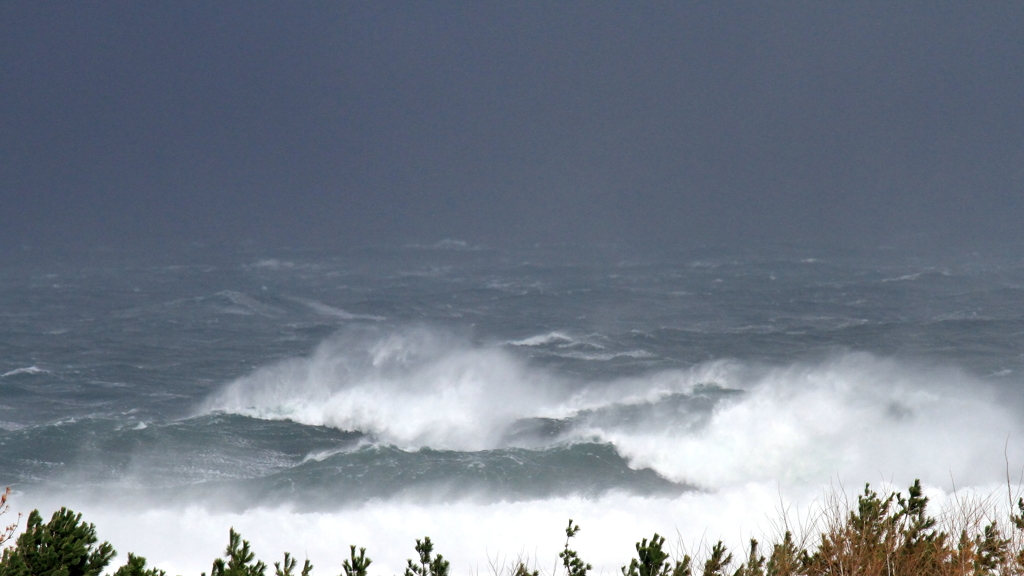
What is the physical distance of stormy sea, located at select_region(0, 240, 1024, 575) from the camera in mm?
23812

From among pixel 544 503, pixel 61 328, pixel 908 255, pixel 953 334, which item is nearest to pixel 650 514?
pixel 544 503

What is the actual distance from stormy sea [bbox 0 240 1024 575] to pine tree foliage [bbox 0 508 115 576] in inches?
324

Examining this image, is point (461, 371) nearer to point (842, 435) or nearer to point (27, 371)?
point (842, 435)

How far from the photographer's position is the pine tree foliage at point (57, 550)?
673cm

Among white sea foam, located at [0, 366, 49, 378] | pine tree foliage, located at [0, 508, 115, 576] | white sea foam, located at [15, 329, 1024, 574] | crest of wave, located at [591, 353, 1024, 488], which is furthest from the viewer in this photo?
white sea foam, located at [0, 366, 49, 378]

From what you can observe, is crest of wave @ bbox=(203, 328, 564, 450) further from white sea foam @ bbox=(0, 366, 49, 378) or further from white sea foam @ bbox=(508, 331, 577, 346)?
white sea foam @ bbox=(0, 366, 49, 378)

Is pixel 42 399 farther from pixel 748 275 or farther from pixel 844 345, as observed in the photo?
pixel 748 275

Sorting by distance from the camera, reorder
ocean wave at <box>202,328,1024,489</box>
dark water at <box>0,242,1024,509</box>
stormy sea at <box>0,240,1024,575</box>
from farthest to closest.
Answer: ocean wave at <box>202,328,1024,489</box>
dark water at <box>0,242,1024,509</box>
stormy sea at <box>0,240,1024,575</box>

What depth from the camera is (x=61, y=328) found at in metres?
43.0

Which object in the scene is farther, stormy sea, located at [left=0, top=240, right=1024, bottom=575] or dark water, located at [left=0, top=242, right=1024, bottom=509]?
dark water, located at [left=0, top=242, right=1024, bottom=509]

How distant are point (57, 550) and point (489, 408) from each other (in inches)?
989

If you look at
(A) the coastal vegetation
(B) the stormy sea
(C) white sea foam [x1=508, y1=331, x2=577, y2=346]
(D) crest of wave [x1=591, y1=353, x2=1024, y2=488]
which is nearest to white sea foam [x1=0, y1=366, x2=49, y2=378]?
(B) the stormy sea

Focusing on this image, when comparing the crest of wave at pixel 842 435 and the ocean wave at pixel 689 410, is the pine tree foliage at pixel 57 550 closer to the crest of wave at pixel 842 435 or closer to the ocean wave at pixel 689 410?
the ocean wave at pixel 689 410

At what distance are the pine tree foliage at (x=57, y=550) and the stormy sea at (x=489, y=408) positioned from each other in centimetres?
823
